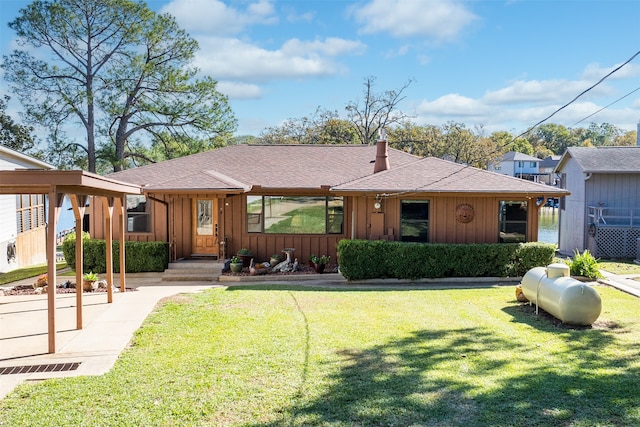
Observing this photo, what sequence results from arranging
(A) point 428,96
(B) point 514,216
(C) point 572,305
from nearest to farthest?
(C) point 572,305
(B) point 514,216
(A) point 428,96

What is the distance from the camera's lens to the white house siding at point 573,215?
18.6m

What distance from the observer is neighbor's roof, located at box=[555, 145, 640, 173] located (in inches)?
707

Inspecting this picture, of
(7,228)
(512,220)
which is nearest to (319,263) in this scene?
(512,220)

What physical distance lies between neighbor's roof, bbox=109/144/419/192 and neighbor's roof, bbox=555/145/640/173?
6928 mm

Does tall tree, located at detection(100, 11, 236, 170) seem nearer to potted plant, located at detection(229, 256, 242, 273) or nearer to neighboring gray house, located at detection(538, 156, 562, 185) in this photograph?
potted plant, located at detection(229, 256, 242, 273)

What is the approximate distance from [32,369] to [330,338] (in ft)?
12.6

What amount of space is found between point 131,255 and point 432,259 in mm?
8534

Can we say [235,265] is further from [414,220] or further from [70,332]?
[70,332]

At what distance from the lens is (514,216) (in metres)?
13.6

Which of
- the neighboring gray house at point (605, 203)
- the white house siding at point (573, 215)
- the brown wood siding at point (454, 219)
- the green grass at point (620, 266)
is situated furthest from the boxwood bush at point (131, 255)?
the neighboring gray house at point (605, 203)

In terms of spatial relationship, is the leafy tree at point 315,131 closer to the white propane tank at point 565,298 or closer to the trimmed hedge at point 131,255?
the trimmed hedge at point 131,255

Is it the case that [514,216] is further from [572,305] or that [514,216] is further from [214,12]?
[214,12]

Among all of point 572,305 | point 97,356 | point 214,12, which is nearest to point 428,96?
point 214,12

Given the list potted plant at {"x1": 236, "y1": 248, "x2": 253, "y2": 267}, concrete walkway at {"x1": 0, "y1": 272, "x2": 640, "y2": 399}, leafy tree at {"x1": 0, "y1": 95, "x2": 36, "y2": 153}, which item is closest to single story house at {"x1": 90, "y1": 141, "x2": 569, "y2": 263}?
potted plant at {"x1": 236, "y1": 248, "x2": 253, "y2": 267}
